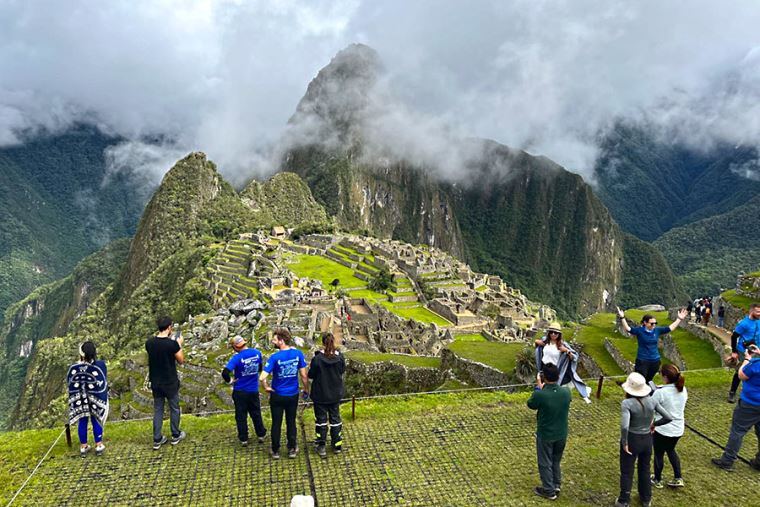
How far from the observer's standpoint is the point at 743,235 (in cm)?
14812

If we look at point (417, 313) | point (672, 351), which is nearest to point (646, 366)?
point (672, 351)

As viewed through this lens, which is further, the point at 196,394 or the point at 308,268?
the point at 308,268

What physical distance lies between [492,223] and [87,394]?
19948cm

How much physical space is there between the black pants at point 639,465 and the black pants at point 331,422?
3755 millimetres

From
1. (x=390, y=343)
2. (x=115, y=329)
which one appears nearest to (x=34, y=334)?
(x=115, y=329)

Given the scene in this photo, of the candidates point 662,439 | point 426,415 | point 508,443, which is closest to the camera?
point 662,439

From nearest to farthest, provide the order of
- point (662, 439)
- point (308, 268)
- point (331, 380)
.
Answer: point (662, 439)
point (331, 380)
point (308, 268)

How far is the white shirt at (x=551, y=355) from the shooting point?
7.58m

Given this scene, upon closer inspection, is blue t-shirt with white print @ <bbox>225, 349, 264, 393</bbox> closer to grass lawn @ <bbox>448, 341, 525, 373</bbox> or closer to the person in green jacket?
the person in green jacket

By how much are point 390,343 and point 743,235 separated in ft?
533

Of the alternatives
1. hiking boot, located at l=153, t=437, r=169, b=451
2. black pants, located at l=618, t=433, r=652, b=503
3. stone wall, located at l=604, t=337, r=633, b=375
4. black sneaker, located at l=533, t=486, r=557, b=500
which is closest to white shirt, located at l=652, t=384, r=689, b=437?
black pants, located at l=618, t=433, r=652, b=503

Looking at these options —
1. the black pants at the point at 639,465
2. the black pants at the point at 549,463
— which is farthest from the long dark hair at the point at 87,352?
the black pants at the point at 639,465

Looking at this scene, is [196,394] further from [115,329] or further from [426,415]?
[115,329]

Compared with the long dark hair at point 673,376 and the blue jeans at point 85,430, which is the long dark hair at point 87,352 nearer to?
the blue jeans at point 85,430
